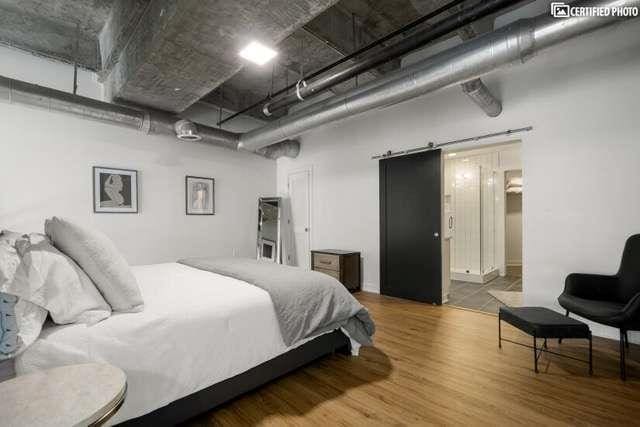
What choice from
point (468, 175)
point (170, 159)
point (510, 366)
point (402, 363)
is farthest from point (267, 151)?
point (510, 366)

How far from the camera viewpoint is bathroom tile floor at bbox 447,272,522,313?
3.79m

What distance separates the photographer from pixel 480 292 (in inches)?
176

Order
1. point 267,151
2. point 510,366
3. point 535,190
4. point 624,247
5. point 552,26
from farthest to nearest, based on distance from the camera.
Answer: point 267,151
point 535,190
point 624,247
point 510,366
point 552,26

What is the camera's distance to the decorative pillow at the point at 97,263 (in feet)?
4.98

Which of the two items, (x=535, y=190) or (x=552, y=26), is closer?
(x=552, y=26)

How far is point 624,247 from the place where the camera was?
2.57 meters

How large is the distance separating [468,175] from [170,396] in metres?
5.71

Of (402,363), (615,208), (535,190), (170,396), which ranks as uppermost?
(535,190)

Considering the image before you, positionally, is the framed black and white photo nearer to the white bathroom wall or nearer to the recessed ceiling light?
the recessed ceiling light

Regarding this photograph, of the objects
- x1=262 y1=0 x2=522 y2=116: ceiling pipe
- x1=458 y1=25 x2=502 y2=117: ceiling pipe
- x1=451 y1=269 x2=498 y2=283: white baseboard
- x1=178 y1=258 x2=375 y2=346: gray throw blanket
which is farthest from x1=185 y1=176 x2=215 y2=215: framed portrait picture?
x1=451 y1=269 x2=498 y2=283: white baseboard

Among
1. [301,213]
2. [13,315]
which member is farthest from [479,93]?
[13,315]

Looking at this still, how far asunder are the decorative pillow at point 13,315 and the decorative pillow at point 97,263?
0.73ft

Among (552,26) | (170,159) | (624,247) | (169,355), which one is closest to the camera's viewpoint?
(169,355)

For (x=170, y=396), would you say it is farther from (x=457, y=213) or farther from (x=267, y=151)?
(x=457, y=213)
